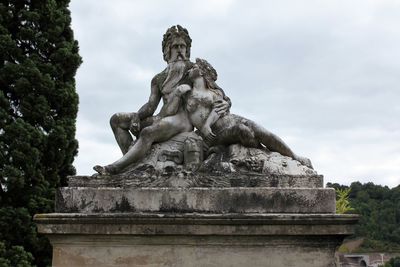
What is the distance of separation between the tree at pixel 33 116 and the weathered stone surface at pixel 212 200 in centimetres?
867

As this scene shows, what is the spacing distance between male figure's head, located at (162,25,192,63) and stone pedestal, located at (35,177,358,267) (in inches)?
73.8

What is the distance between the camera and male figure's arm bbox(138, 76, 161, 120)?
681cm

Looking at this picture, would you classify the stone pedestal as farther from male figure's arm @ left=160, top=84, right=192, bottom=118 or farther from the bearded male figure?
male figure's arm @ left=160, top=84, right=192, bottom=118

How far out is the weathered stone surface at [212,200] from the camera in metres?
5.76

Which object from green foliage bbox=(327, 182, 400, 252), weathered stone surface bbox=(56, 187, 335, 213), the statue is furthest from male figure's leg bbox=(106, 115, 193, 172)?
green foliage bbox=(327, 182, 400, 252)

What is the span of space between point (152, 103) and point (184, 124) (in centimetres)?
52

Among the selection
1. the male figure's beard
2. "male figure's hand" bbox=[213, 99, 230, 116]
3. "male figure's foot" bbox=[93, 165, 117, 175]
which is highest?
the male figure's beard

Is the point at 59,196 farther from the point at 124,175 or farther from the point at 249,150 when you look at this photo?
the point at 249,150

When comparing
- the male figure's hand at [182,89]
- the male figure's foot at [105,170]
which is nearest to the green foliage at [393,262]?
the male figure's hand at [182,89]

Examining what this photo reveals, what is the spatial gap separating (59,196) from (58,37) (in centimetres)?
1097

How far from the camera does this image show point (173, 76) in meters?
6.88

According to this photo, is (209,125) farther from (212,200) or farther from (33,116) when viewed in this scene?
(33,116)

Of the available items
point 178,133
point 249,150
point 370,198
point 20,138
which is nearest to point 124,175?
point 178,133

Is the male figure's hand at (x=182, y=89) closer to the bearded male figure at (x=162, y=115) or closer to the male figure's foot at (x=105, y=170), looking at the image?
the bearded male figure at (x=162, y=115)
